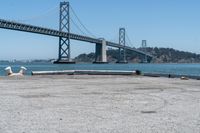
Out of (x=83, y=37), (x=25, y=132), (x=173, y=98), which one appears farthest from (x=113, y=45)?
(x=25, y=132)

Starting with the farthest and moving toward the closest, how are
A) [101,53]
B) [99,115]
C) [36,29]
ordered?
[101,53]
[36,29]
[99,115]

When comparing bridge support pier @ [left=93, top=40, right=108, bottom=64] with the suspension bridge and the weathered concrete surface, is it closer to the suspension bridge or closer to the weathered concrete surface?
the suspension bridge

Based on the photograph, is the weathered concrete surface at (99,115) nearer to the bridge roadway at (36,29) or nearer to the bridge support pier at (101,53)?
the bridge roadway at (36,29)

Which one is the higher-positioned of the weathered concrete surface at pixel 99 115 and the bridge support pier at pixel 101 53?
the bridge support pier at pixel 101 53

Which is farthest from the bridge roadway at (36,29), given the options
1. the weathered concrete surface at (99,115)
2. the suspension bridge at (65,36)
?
the weathered concrete surface at (99,115)

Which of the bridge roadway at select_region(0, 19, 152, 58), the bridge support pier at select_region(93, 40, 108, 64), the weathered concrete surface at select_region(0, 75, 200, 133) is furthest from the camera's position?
the bridge support pier at select_region(93, 40, 108, 64)

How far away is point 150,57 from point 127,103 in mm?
124859

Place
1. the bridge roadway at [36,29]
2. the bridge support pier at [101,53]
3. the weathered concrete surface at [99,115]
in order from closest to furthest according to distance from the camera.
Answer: the weathered concrete surface at [99,115] → the bridge roadway at [36,29] → the bridge support pier at [101,53]

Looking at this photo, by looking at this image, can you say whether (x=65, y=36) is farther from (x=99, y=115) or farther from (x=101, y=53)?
(x=99, y=115)

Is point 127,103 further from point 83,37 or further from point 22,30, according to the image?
point 83,37

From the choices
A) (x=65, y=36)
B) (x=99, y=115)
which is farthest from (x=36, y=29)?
(x=99, y=115)

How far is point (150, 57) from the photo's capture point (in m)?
138

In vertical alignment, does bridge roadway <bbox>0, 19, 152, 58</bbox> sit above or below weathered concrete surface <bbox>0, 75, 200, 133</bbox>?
above

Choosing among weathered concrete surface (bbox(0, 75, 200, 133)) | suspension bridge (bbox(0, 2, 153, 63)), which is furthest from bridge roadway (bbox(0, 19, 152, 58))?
weathered concrete surface (bbox(0, 75, 200, 133))
